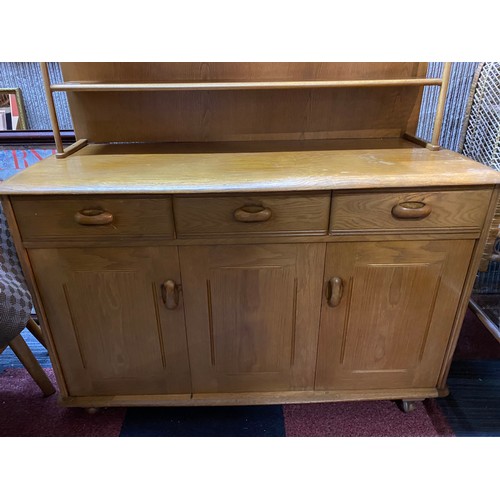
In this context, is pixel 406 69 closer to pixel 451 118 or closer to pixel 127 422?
pixel 451 118

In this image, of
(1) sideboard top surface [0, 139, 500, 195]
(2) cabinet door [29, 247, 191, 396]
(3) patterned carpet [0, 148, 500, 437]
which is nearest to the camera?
(1) sideboard top surface [0, 139, 500, 195]

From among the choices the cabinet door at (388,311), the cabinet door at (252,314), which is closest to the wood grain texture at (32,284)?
the cabinet door at (252,314)

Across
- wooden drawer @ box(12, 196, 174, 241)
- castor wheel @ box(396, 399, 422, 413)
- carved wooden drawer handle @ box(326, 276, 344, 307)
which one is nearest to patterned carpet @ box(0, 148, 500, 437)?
castor wheel @ box(396, 399, 422, 413)

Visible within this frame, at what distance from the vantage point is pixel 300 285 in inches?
47.0

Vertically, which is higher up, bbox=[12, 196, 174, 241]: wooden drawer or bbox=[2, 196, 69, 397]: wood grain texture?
bbox=[12, 196, 174, 241]: wooden drawer

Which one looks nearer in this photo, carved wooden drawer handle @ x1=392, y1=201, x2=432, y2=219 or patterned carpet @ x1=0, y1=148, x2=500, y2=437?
carved wooden drawer handle @ x1=392, y1=201, x2=432, y2=219

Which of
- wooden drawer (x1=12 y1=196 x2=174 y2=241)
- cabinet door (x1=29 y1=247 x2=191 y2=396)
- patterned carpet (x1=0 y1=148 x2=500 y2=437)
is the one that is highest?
wooden drawer (x1=12 y1=196 x2=174 y2=241)

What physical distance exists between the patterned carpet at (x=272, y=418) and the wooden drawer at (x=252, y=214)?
723mm

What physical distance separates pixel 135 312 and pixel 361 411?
0.90 m

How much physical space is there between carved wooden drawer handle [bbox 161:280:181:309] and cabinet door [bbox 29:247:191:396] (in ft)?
0.05

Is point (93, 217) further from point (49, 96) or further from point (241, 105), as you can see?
point (241, 105)

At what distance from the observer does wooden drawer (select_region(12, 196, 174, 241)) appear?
1055 mm

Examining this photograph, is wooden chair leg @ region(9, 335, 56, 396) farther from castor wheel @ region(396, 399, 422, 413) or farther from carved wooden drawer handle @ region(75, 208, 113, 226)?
castor wheel @ region(396, 399, 422, 413)

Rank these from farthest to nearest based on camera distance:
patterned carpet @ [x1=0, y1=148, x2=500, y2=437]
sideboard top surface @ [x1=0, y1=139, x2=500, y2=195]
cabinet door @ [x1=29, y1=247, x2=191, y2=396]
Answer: patterned carpet @ [x1=0, y1=148, x2=500, y2=437] → cabinet door @ [x1=29, y1=247, x2=191, y2=396] → sideboard top surface @ [x1=0, y1=139, x2=500, y2=195]
